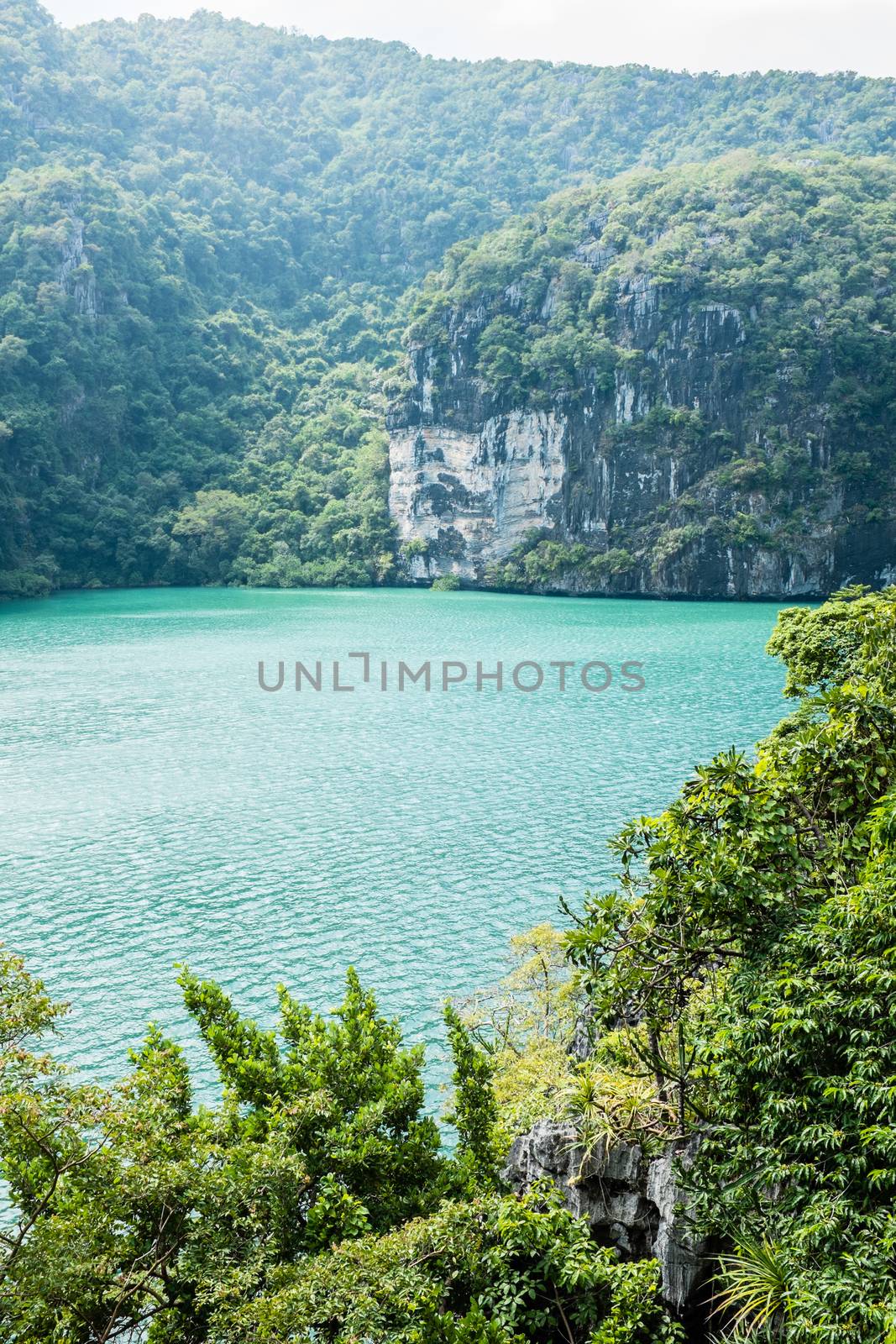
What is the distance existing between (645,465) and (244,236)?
188 feet

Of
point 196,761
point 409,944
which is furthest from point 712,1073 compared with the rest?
point 196,761

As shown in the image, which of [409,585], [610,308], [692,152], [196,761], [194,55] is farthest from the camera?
[194,55]

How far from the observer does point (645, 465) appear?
67500 millimetres

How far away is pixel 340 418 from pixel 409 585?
19590mm

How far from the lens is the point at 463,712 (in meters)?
29.7

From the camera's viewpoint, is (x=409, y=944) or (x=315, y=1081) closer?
(x=315, y=1081)

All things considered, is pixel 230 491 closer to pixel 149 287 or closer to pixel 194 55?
pixel 149 287

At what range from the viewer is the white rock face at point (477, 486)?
7075 centimetres

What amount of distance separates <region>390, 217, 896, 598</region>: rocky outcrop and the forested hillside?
672 centimetres

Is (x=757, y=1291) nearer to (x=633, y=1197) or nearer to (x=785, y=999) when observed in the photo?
(x=633, y=1197)

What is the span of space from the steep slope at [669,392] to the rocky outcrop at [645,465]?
0.13 meters

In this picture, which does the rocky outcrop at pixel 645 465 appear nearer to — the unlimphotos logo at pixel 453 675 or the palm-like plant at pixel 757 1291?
the unlimphotos logo at pixel 453 675

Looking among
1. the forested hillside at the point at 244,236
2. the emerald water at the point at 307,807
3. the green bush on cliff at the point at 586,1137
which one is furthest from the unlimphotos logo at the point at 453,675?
the forested hillside at the point at 244,236

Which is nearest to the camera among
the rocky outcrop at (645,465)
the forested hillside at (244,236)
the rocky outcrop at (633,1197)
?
the rocky outcrop at (633,1197)
